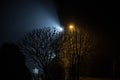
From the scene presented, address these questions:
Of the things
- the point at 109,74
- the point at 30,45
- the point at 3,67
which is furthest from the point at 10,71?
the point at 109,74

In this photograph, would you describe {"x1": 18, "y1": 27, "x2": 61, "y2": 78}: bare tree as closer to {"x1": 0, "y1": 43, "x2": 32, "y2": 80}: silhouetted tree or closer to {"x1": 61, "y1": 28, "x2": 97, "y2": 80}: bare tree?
{"x1": 61, "y1": 28, "x2": 97, "y2": 80}: bare tree

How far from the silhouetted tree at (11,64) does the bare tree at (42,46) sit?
8107 millimetres

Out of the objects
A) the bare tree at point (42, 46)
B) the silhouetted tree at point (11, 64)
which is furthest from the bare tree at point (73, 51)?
the silhouetted tree at point (11, 64)

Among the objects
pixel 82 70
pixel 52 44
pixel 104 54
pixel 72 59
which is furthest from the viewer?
pixel 104 54

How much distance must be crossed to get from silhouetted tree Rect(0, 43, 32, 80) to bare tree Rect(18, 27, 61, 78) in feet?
26.6

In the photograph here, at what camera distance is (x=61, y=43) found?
1602 inches

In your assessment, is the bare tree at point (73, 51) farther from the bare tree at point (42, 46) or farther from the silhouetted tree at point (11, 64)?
the silhouetted tree at point (11, 64)

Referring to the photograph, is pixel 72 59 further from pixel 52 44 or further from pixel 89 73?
pixel 89 73

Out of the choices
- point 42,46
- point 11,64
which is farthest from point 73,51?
point 11,64

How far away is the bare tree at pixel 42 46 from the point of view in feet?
126

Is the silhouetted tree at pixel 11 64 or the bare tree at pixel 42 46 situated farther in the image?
the bare tree at pixel 42 46

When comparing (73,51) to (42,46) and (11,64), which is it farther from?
(11,64)

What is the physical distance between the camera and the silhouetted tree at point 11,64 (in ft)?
94.1

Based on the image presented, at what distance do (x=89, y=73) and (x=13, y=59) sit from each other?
26943 mm
